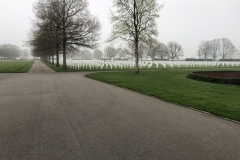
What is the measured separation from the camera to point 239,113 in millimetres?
5449

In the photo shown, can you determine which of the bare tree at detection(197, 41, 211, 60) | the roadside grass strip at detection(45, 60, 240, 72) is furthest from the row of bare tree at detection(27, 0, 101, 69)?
the bare tree at detection(197, 41, 211, 60)

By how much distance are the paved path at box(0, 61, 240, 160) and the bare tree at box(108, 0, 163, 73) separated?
1551 centimetres

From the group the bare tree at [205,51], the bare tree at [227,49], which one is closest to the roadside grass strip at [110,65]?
the bare tree at [205,51]

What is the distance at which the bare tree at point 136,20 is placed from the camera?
20.5m

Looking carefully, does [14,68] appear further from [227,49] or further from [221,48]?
[227,49]

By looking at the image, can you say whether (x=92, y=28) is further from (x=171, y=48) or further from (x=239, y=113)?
(x=171, y=48)

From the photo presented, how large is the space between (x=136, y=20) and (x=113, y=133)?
1931 cm

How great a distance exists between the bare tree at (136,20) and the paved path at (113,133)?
15.5m

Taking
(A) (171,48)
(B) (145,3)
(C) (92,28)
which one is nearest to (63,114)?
(B) (145,3)

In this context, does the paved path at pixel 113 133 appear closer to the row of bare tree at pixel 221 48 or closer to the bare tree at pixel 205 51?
the bare tree at pixel 205 51

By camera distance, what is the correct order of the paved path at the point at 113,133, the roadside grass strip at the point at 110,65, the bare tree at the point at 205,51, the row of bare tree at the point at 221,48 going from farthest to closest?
the row of bare tree at the point at 221,48, the bare tree at the point at 205,51, the roadside grass strip at the point at 110,65, the paved path at the point at 113,133

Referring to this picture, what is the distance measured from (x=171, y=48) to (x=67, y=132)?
70.2 meters

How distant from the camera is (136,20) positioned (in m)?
21.1

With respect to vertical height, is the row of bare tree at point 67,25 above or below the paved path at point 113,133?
above
